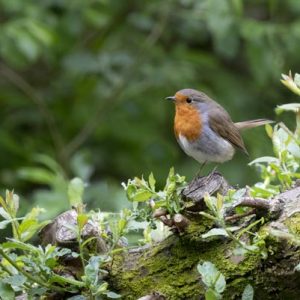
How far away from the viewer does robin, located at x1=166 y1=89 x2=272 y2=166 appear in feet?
12.9

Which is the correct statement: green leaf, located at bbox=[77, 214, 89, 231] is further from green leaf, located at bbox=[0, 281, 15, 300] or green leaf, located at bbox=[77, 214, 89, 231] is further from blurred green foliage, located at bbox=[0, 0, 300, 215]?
blurred green foliage, located at bbox=[0, 0, 300, 215]

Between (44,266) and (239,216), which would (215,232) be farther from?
(44,266)

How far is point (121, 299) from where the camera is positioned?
7.88 feet

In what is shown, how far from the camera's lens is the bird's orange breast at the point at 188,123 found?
3947 mm

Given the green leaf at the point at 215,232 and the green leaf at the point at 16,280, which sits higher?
the green leaf at the point at 215,232

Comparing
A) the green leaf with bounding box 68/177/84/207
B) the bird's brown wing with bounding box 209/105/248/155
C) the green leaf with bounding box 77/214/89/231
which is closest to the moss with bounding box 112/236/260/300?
the green leaf with bounding box 77/214/89/231

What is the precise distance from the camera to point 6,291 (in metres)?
2.29

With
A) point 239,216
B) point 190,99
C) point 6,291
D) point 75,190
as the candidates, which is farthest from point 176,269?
point 190,99

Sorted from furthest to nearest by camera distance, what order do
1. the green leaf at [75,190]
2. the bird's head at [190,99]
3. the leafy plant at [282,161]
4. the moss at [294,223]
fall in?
the bird's head at [190,99] → the green leaf at [75,190] → the leafy plant at [282,161] → the moss at [294,223]

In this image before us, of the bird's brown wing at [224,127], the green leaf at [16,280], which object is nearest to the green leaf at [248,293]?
the green leaf at [16,280]

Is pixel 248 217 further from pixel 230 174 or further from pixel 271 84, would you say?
pixel 271 84

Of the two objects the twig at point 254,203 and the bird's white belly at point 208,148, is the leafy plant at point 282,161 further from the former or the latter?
the bird's white belly at point 208,148

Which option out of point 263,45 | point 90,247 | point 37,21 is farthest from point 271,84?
point 90,247

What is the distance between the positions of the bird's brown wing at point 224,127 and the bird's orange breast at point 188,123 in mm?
75
